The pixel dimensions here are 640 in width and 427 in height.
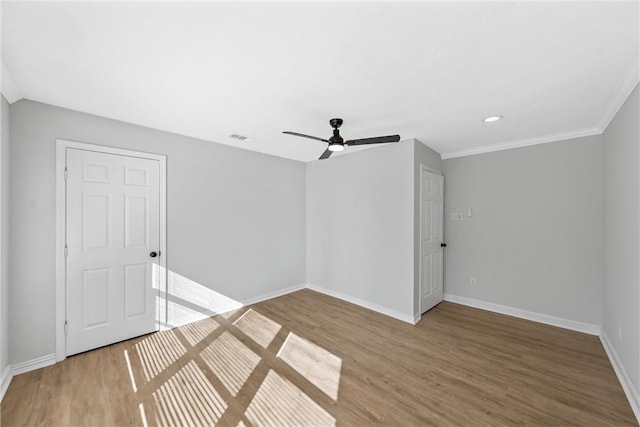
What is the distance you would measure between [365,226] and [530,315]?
8.49ft

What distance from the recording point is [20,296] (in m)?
2.31

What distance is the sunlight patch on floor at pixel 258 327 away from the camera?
3006mm

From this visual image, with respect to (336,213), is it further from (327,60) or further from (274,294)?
(327,60)

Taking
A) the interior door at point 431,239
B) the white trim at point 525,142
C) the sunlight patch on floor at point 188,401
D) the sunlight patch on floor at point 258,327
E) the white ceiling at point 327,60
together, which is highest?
the white ceiling at point 327,60

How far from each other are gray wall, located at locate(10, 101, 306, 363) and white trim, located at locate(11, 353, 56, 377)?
0.17ft

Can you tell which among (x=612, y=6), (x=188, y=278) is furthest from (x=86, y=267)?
(x=612, y=6)

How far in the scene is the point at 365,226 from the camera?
4.06 meters

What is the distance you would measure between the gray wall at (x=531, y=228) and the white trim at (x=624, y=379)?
1.94ft

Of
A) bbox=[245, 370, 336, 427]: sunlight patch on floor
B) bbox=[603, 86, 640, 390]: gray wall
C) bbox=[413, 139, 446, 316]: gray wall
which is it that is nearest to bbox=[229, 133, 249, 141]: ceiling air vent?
bbox=[413, 139, 446, 316]: gray wall

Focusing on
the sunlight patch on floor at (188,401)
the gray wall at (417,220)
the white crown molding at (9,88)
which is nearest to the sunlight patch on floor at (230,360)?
the sunlight patch on floor at (188,401)

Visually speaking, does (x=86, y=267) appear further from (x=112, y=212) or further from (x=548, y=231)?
(x=548, y=231)

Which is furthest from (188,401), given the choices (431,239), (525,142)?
(525,142)

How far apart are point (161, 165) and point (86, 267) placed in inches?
54.4

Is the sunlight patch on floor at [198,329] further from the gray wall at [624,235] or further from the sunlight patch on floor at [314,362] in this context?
the gray wall at [624,235]
